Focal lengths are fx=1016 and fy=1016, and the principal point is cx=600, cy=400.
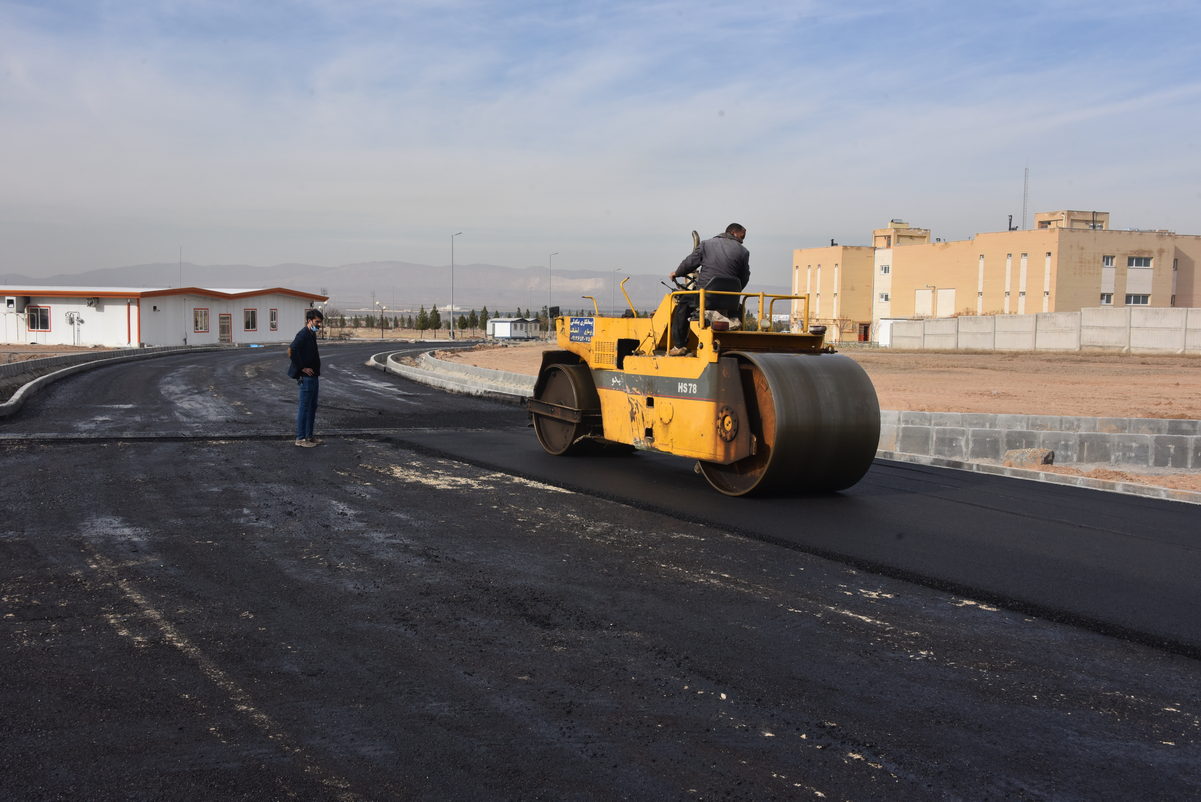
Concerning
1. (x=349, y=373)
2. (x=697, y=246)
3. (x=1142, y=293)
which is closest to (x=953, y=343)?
(x=1142, y=293)

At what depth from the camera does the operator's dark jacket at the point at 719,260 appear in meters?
9.68

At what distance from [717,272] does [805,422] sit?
73.7 inches

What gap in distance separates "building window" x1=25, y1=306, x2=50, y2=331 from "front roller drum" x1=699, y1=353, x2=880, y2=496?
4860 centimetres

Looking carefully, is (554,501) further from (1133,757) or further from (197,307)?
(197,307)

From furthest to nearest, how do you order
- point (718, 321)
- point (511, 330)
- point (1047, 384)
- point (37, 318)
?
point (511, 330) → point (37, 318) → point (1047, 384) → point (718, 321)

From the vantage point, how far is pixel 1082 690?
4547 millimetres

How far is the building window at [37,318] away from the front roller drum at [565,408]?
44619mm

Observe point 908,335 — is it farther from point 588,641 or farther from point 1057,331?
point 588,641

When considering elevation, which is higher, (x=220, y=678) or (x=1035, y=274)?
(x=1035, y=274)

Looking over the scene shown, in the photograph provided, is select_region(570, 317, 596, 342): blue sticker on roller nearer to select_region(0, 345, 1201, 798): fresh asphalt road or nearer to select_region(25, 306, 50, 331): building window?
select_region(0, 345, 1201, 798): fresh asphalt road

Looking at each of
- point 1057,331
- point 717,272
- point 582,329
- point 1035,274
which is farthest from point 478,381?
point 1035,274

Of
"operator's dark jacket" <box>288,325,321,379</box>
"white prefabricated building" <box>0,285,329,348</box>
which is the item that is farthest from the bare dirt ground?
"white prefabricated building" <box>0,285,329,348</box>

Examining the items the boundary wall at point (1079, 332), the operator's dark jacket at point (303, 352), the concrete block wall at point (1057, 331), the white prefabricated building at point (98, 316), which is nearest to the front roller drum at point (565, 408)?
the operator's dark jacket at point (303, 352)

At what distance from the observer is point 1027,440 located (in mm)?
13469
